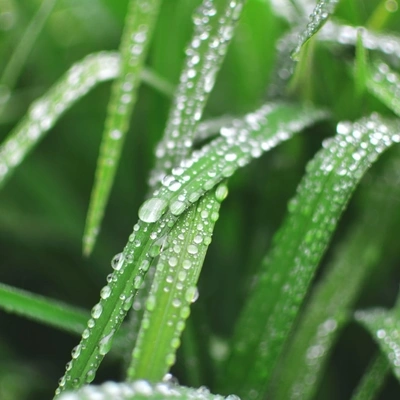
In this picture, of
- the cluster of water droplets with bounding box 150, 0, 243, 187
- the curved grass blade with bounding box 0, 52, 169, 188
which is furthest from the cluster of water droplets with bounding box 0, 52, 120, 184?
the cluster of water droplets with bounding box 150, 0, 243, 187

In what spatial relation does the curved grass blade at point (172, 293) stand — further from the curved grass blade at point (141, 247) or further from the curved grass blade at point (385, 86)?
the curved grass blade at point (385, 86)

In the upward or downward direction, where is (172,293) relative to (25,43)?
downward

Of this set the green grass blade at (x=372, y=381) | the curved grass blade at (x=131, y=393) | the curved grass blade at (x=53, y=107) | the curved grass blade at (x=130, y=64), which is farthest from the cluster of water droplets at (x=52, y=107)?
the green grass blade at (x=372, y=381)

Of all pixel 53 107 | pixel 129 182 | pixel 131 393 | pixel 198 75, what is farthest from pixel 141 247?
pixel 129 182

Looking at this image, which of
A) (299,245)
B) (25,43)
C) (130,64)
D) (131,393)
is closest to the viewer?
(131,393)

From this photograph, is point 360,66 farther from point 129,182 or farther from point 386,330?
point 129,182
